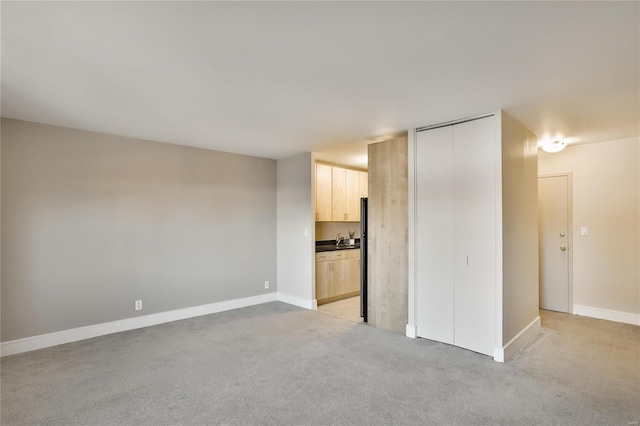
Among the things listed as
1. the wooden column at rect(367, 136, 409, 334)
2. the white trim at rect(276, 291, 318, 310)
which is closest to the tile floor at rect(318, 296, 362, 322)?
the white trim at rect(276, 291, 318, 310)

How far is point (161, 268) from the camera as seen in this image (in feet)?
15.1

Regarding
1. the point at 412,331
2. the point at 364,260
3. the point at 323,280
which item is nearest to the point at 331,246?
the point at 323,280

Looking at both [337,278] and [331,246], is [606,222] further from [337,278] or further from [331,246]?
[331,246]

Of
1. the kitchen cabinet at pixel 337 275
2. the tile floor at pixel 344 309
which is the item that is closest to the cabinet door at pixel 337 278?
the kitchen cabinet at pixel 337 275

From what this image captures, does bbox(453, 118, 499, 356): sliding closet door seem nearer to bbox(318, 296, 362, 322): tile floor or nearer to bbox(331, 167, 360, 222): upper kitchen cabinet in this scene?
bbox(318, 296, 362, 322): tile floor

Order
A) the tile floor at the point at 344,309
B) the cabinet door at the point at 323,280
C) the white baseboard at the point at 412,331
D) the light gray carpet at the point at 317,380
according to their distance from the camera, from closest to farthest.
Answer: the light gray carpet at the point at 317,380 → the white baseboard at the point at 412,331 → the tile floor at the point at 344,309 → the cabinet door at the point at 323,280

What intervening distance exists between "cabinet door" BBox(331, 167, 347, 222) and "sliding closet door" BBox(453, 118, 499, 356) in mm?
2729

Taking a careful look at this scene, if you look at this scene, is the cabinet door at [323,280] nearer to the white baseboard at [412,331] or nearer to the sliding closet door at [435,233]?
the white baseboard at [412,331]

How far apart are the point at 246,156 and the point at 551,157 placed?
15.7 feet

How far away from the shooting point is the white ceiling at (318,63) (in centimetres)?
177

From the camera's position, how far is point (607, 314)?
4.63 meters

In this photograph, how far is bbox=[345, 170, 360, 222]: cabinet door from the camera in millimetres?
6359

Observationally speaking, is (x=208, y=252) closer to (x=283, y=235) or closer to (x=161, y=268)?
(x=161, y=268)

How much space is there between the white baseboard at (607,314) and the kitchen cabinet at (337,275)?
132 inches
